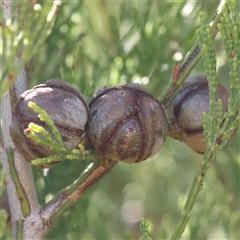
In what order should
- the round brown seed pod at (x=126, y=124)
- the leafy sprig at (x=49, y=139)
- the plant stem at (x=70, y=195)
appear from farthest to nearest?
the plant stem at (x=70, y=195)
the round brown seed pod at (x=126, y=124)
the leafy sprig at (x=49, y=139)

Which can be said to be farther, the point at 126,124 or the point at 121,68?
the point at 121,68

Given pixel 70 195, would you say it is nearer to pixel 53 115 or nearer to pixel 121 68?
pixel 53 115

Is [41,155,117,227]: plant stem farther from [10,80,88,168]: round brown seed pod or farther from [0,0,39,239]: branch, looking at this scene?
[10,80,88,168]: round brown seed pod

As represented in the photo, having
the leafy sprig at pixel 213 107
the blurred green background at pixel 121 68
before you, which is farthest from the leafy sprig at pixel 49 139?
the blurred green background at pixel 121 68

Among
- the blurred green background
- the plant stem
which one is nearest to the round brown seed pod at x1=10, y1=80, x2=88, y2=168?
the plant stem

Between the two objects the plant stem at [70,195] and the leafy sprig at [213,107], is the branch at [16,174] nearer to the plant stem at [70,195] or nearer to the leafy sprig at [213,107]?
the plant stem at [70,195]

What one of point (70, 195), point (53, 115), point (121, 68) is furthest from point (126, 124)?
point (121, 68)
